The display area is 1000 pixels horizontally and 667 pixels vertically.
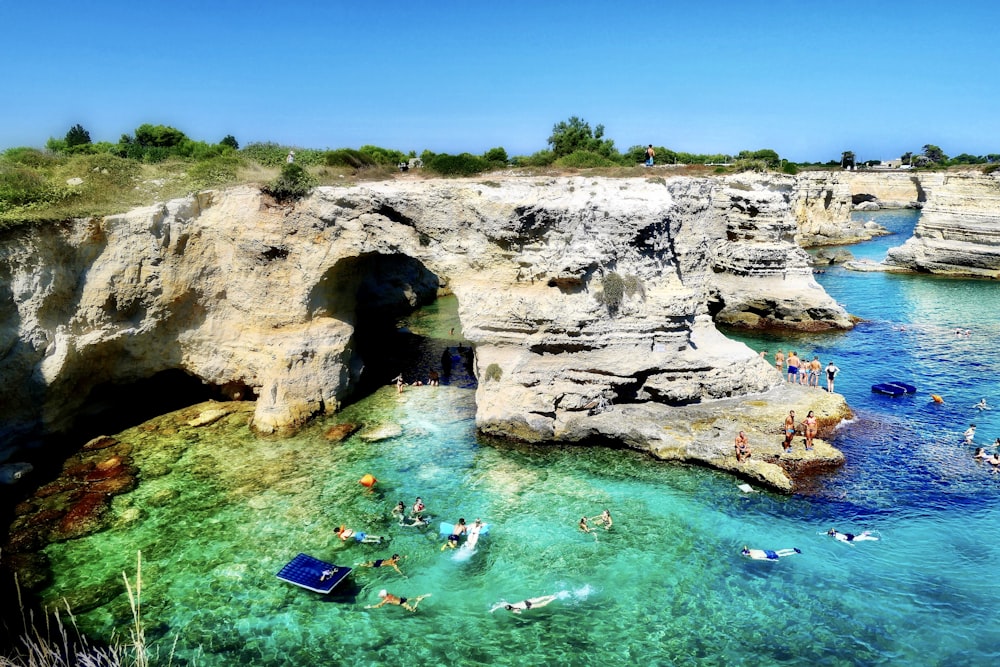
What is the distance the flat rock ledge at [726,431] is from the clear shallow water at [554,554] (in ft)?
1.64

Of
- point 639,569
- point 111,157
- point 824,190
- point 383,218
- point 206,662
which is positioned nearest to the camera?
point 206,662

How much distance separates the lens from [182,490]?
1712 cm

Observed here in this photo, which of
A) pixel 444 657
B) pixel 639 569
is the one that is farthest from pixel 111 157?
pixel 639 569

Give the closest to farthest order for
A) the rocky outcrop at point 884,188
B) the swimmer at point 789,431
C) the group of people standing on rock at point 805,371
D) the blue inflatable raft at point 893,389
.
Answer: the swimmer at point 789,431 < the blue inflatable raft at point 893,389 < the group of people standing on rock at point 805,371 < the rocky outcrop at point 884,188

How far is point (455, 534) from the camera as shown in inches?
581

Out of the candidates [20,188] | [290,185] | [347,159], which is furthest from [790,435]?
[20,188]

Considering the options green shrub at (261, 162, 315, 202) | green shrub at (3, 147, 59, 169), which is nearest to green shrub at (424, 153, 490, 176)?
green shrub at (261, 162, 315, 202)

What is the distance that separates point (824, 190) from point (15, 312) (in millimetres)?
78793

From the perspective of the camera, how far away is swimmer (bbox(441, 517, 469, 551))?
14719 millimetres

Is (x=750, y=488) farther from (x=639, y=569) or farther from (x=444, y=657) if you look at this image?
(x=444, y=657)

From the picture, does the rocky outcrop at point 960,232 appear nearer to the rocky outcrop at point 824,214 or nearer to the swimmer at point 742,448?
the rocky outcrop at point 824,214

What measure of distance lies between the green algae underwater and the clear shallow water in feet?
0.16

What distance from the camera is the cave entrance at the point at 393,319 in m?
23.2

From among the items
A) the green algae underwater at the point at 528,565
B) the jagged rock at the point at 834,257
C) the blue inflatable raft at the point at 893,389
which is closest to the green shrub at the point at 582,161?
the green algae underwater at the point at 528,565
